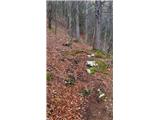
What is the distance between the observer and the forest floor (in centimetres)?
471

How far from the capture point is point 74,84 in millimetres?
4746

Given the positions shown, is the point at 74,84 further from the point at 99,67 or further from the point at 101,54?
the point at 101,54

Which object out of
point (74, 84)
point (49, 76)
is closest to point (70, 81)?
point (74, 84)

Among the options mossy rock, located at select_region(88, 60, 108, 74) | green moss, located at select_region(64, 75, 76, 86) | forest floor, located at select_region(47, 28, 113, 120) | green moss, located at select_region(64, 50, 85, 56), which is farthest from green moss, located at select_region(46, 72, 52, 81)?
mossy rock, located at select_region(88, 60, 108, 74)

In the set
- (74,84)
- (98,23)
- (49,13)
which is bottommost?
(74,84)

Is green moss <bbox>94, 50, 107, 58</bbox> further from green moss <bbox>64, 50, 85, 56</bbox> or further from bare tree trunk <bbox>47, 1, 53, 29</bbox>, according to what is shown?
bare tree trunk <bbox>47, 1, 53, 29</bbox>

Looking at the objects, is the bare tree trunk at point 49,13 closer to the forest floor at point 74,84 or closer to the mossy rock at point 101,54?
the forest floor at point 74,84

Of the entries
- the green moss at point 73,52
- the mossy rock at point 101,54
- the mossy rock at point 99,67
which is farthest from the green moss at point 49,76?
the mossy rock at point 101,54

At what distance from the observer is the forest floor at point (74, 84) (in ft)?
15.5
